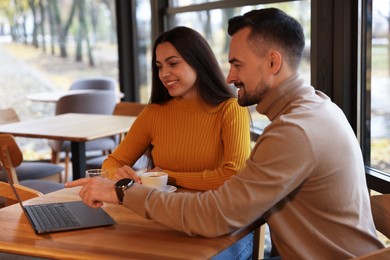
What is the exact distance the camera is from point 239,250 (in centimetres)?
235

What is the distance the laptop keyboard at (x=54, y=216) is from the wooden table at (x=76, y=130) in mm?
1892

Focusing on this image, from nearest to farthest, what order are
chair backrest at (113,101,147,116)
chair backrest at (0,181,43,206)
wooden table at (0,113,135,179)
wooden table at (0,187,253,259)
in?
1. wooden table at (0,187,253,259)
2. chair backrest at (0,181,43,206)
3. wooden table at (0,113,135,179)
4. chair backrest at (113,101,147,116)

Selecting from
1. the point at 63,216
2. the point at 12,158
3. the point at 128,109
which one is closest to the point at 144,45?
the point at 128,109

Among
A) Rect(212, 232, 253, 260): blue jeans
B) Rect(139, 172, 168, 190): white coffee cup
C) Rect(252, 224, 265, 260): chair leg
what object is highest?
Rect(139, 172, 168, 190): white coffee cup

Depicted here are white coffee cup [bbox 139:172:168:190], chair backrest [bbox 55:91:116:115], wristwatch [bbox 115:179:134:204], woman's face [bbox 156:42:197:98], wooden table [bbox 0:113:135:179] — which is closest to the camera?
wristwatch [bbox 115:179:134:204]

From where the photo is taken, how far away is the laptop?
185 cm

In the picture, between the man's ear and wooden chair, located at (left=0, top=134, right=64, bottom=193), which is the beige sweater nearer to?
the man's ear

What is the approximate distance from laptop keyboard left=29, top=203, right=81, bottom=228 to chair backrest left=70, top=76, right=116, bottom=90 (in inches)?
183

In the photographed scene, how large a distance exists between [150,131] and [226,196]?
1.14 metres

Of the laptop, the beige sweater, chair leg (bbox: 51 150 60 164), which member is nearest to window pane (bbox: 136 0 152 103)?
chair leg (bbox: 51 150 60 164)

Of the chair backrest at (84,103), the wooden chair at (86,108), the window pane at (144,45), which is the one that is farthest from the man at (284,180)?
the window pane at (144,45)

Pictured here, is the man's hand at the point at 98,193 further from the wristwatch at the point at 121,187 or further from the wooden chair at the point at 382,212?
the wooden chair at the point at 382,212

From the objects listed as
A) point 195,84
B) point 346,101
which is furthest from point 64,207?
point 346,101

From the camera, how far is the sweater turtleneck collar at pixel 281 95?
1.83 metres
